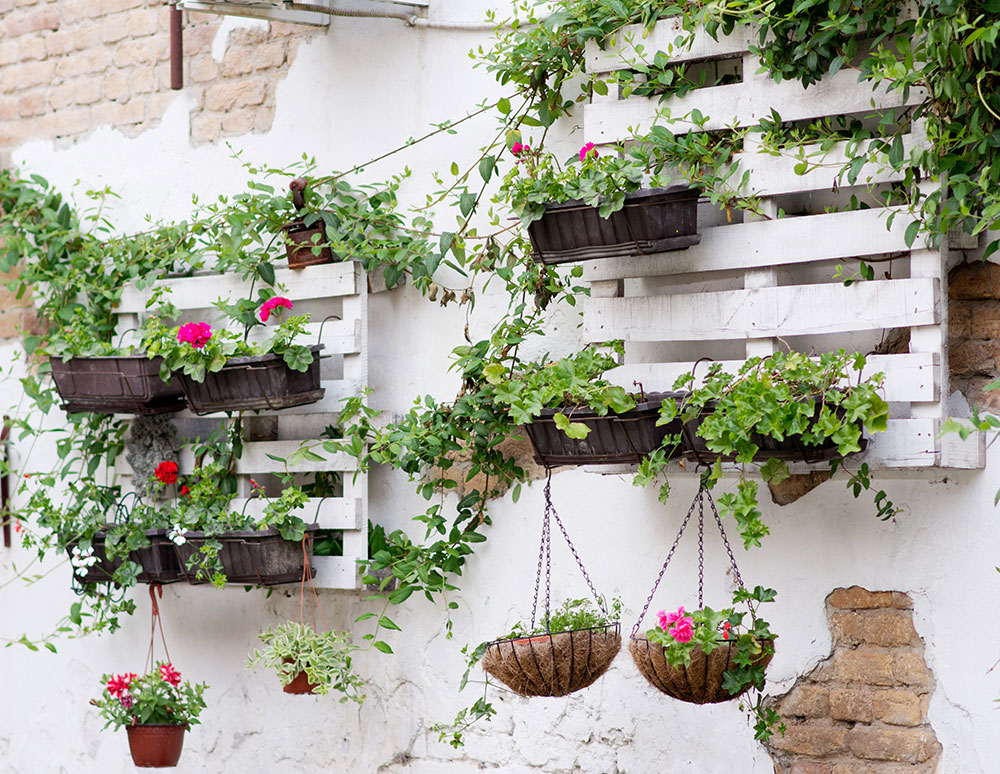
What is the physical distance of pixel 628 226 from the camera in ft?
8.45

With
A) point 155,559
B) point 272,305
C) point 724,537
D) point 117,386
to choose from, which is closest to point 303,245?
point 272,305

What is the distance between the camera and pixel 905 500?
2592mm

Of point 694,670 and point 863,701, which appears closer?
point 694,670

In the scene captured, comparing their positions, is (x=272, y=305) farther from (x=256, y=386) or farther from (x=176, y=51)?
(x=176, y=51)

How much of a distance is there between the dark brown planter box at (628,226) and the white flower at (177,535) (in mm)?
1305

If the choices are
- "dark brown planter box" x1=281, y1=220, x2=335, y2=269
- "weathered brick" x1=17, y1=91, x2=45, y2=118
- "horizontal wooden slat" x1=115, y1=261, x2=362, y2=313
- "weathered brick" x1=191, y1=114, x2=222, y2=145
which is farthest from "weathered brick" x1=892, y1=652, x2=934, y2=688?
"weathered brick" x1=17, y1=91, x2=45, y2=118

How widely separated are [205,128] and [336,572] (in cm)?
145

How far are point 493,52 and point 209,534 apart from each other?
57.5 inches

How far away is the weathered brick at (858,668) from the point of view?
2.59 m

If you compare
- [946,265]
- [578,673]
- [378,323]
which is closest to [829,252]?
[946,265]

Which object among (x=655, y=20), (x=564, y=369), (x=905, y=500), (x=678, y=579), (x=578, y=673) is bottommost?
(x=578, y=673)

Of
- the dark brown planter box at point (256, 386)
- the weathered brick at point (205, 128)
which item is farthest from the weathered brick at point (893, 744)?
the weathered brick at point (205, 128)

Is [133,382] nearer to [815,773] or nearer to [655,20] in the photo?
[655,20]

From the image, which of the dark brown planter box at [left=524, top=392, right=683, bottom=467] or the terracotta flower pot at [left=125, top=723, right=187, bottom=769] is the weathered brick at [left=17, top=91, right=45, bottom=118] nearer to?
the terracotta flower pot at [left=125, top=723, right=187, bottom=769]
